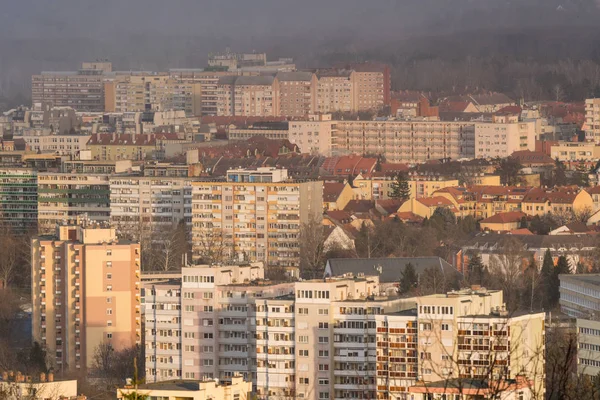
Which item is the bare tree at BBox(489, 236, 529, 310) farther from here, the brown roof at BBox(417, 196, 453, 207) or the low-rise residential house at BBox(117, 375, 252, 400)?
the low-rise residential house at BBox(117, 375, 252, 400)

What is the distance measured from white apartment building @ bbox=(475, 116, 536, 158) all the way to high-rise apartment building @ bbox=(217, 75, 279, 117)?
37.3ft

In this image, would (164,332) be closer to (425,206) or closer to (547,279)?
(547,279)

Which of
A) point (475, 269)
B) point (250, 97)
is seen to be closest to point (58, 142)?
point (250, 97)

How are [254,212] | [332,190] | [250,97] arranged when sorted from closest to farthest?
[254,212] → [332,190] → [250,97]

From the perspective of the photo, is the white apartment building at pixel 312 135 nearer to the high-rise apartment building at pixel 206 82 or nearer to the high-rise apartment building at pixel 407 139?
the high-rise apartment building at pixel 407 139

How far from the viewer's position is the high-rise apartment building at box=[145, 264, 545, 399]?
17.4 m

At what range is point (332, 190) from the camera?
115ft

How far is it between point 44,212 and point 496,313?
1594cm

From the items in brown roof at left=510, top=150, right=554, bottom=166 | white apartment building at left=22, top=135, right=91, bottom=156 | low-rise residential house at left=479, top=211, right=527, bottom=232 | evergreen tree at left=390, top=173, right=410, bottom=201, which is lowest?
low-rise residential house at left=479, top=211, right=527, bottom=232

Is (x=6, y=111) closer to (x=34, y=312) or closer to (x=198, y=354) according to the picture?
(x=34, y=312)

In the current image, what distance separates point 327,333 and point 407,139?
87.0 ft

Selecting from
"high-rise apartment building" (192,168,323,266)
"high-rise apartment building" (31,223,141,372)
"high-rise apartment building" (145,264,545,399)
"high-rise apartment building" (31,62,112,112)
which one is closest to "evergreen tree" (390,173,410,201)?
"high-rise apartment building" (192,168,323,266)

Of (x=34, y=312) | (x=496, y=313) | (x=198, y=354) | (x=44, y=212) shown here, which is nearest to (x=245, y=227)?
(x=44, y=212)

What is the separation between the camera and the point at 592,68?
201 ft
